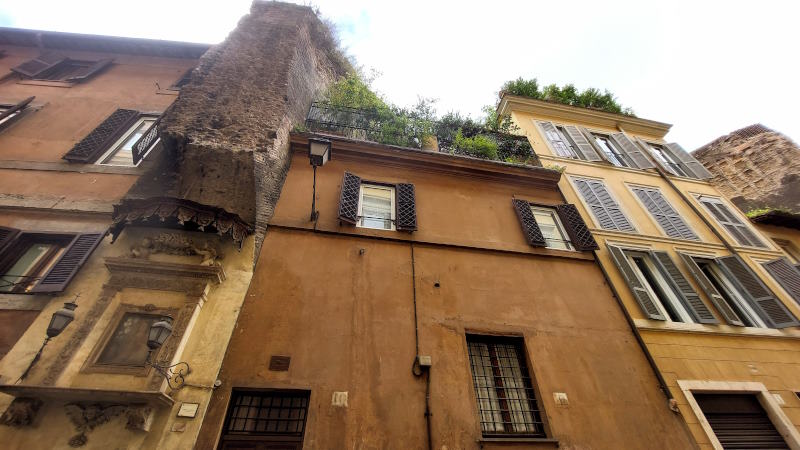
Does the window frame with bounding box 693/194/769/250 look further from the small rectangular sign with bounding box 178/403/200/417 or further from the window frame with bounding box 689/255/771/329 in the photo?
the small rectangular sign with bounding box 178/403/200/417

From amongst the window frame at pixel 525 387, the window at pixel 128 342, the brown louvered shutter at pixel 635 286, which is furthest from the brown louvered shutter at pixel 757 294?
the window at pixel 128 342

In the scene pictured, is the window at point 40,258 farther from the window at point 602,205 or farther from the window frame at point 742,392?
the window at point 602,205

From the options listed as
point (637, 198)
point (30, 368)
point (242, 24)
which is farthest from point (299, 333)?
point (637, 198)

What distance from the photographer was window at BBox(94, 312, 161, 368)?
4297 mm

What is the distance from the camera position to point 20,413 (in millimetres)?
3686

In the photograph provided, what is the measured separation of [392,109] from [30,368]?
365 inches

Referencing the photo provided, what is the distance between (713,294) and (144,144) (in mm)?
12638

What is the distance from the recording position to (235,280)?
17.1ft

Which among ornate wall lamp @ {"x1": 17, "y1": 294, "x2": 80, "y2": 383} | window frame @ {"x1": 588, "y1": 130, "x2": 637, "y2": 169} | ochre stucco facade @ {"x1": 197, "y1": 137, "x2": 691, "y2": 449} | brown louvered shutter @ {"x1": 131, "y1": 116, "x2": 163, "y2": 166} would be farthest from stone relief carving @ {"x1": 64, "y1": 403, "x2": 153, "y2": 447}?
window frame @ {"x1": 588, "y1": 130, "x2": 637, "y2": 169}

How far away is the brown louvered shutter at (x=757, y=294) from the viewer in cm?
716

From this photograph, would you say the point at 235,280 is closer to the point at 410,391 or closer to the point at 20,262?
the point at 410,391

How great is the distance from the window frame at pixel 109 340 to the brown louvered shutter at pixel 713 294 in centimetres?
1031

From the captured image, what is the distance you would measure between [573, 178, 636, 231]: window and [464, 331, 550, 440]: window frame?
469cm

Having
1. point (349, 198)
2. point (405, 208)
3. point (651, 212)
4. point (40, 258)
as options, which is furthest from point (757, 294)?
point (40, 258)
